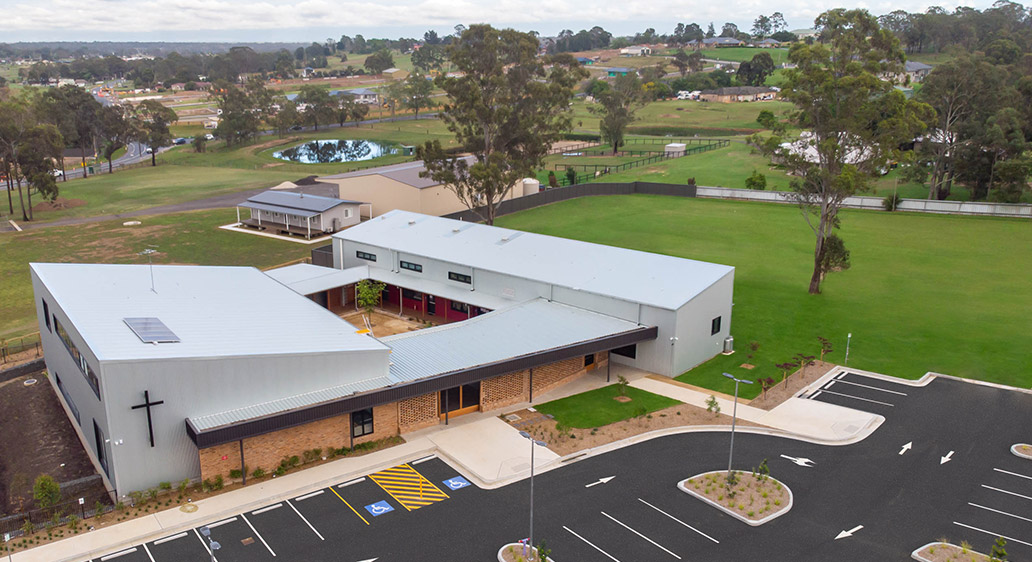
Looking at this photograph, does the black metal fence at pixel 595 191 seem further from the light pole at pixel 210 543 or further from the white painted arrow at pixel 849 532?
the light pole at pixel 210 543

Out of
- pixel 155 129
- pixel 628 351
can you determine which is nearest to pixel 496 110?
pixel 628 351

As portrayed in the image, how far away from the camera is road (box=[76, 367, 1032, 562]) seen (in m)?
24.4

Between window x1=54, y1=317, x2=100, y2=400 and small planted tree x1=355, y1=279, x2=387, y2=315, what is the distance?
61.5 feet

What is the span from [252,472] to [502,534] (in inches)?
411

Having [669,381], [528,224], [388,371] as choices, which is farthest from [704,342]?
[528,224]

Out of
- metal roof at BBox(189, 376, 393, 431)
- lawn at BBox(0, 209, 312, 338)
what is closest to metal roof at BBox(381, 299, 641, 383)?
metal roof at BBox(189, 376, 393, 431)

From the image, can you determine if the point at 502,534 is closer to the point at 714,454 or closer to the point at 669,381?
the point at 714,454

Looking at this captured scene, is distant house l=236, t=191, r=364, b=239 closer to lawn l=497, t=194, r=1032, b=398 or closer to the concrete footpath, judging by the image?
lawn l=497, t=194, r=1032, b=398

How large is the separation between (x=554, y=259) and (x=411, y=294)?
10.7m

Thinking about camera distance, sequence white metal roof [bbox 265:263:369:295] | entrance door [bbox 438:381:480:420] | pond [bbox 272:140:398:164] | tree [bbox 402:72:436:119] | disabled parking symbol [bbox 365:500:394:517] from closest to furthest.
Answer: disabled parking symbol [bbox 365:500:394:517]
entrance door [bbox 438:381:480:420]
white metal roof [bbox 265:263:369:295]
pond [bbox 272:140:398:164]
tree [bbox 402:72:436:119]

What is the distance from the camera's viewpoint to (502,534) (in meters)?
25.2

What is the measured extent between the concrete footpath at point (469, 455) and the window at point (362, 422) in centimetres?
121

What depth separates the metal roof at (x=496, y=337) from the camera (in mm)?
33875

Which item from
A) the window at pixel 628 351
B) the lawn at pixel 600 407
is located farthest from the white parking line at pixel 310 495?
the window at pixel 628 351
